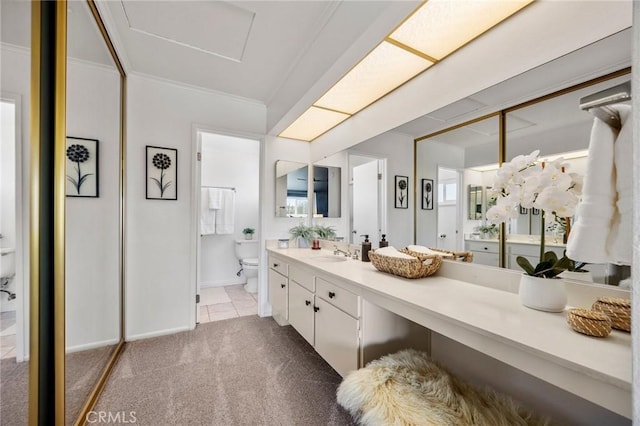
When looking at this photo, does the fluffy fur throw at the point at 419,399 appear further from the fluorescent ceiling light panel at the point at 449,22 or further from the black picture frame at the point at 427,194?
the fluorescent ceiling light panel at the point at 449,22

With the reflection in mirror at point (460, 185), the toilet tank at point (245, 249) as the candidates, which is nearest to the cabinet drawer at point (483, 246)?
the reflection in mirror at point (460, 185)

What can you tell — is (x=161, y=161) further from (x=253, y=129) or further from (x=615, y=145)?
(x=615, y=145)

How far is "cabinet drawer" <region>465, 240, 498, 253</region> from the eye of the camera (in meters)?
1.27

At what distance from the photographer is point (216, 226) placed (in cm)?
406

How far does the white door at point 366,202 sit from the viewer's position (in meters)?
2.08

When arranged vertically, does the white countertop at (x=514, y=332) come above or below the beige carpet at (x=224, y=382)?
above

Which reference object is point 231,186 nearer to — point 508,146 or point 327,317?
point 327,317

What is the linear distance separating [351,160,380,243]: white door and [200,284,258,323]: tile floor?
167 centimetres

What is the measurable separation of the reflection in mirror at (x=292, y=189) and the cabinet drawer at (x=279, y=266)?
0.54 m

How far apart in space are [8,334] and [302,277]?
147cm

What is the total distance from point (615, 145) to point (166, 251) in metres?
2.91

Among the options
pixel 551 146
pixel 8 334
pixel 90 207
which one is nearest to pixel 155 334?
pixel 90 207

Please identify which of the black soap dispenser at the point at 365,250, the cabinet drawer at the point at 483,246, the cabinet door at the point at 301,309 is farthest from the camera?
the black soap dispenser at the point at 365,250

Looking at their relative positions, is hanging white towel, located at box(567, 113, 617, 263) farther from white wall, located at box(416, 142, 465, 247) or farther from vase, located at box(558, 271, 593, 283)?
white wall, located at box(416, 142, 465, 247)
